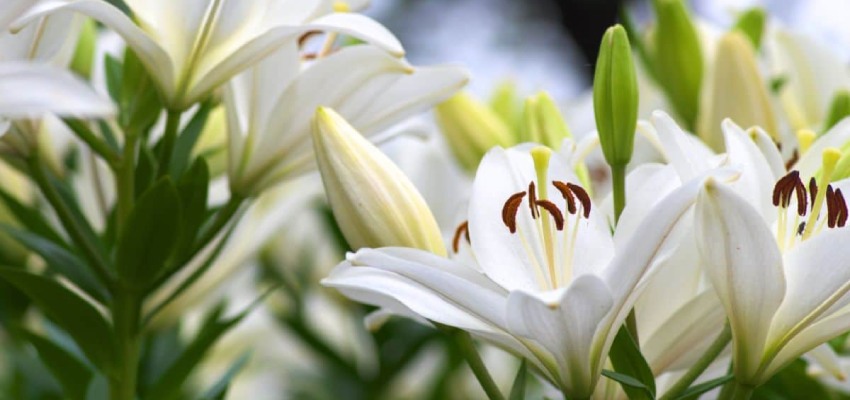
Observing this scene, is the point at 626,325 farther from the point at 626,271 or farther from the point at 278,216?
the point at 278,216

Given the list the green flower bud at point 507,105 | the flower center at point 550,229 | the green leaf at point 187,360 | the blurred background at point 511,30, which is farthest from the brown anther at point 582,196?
the blurred background at point 511,30

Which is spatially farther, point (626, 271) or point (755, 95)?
point (755, 95)

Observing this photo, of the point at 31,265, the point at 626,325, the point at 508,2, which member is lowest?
the point at 508,2

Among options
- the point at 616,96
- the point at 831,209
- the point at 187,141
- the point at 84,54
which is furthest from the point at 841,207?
the point at 84,54

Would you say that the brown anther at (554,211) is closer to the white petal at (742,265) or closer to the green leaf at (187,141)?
the white petal at (742,265)

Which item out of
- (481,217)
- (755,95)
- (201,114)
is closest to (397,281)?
(481,217)

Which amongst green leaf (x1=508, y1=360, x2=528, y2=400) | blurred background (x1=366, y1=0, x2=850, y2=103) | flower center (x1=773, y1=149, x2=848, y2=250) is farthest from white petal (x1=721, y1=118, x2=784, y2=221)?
blurred background (x1=366, y1=0, x2=850, y2=103)

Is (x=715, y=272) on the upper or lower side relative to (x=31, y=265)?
upper
